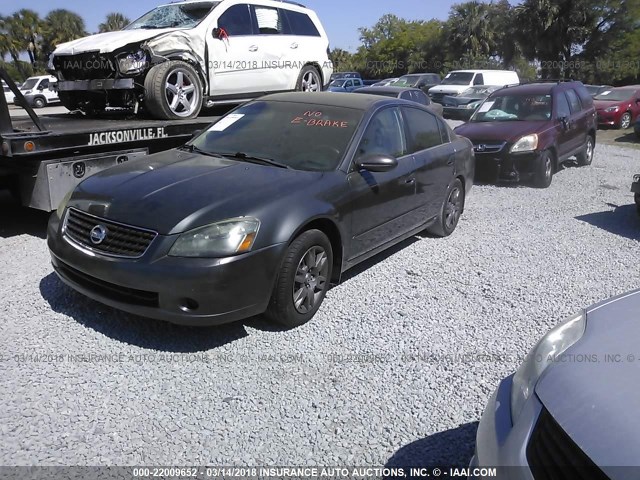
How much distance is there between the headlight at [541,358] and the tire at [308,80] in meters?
7.29

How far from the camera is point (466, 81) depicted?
22.9 m

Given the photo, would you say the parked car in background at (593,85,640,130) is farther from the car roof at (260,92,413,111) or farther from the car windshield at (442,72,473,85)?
the car roof at (260,92,413,111)

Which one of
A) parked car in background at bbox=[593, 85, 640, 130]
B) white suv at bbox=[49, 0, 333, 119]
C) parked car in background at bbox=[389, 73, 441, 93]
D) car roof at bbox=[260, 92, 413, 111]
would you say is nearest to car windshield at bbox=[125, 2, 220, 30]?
white suv at bbox=[49, 0, 333, 119]

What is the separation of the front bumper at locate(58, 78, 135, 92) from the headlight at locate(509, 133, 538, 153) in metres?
6.16

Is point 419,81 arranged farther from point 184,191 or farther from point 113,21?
point 113,21

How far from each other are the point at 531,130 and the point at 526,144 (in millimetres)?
322

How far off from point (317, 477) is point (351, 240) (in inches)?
82.8

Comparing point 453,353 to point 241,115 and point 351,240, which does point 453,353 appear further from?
point 241,115

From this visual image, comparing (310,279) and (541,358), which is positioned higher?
(541,358)

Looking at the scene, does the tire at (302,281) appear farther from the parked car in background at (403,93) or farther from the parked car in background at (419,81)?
the parked car in background at (419,81)

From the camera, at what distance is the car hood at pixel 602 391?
1.64 m

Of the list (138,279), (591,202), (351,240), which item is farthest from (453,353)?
(591,202)

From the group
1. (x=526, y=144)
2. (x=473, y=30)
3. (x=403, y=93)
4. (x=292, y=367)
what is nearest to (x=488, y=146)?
(x=526, y=144)

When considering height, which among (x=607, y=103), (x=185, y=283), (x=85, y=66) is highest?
(x=85, y=66)
